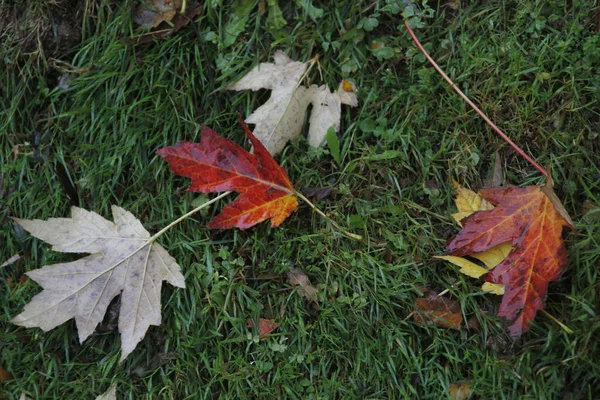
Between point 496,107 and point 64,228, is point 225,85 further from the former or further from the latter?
point 496,107

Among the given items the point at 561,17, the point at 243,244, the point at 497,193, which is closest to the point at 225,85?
Answer: the point at 243,244

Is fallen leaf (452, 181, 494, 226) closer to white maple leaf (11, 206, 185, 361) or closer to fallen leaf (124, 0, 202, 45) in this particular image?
white maple leaf (11, 206, 185, 361)

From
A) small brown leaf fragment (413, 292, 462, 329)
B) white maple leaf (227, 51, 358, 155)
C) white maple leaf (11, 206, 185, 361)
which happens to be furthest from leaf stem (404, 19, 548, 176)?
white maple leaf (11, 206, 185, 361)

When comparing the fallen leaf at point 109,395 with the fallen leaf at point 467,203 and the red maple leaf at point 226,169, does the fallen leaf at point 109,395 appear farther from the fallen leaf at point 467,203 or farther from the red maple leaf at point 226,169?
the fallen leaf at point 467,203

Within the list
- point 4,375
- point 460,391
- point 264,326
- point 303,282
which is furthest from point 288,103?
point 4,375

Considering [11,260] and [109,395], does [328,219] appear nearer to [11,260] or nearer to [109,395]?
[109,395]

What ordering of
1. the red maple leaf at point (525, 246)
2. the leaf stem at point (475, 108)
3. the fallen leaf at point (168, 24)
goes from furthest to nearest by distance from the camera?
the fallen leaf at point (168, 24)
the leaf stem at point (475, 108)
the red maple leaf at point (525, 246)

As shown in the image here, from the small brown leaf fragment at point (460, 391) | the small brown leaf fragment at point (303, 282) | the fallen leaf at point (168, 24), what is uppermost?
the fallen leaf at point (168, 24)

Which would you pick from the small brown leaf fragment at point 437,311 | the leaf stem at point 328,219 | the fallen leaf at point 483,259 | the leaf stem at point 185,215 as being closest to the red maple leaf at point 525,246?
the fallen leaf at point 483,259
